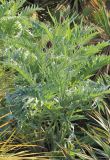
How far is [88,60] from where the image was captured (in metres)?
3.45

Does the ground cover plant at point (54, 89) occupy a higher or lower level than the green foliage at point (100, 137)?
higher

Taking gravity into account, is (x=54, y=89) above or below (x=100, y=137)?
above

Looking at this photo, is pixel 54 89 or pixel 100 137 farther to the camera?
pixel 100 137

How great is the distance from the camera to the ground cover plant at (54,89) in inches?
123

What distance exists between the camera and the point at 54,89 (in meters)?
3.11

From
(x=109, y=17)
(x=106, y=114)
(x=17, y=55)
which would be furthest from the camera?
(x=109, y=17)

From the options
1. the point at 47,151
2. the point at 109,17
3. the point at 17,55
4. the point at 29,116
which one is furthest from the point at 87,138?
the point at 109,17

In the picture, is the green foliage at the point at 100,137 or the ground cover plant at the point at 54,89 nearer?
the ground cover plant at the point at 54,89

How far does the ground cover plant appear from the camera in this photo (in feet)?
10.2

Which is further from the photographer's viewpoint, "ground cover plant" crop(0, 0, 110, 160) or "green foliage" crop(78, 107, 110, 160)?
"green foliage" crop(78, 107, 110, 160)

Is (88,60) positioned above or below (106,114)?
above

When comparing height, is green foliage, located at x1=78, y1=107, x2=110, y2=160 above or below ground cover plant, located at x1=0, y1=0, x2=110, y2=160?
below

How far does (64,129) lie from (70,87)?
335mm

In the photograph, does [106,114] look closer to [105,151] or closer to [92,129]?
[92,129]
